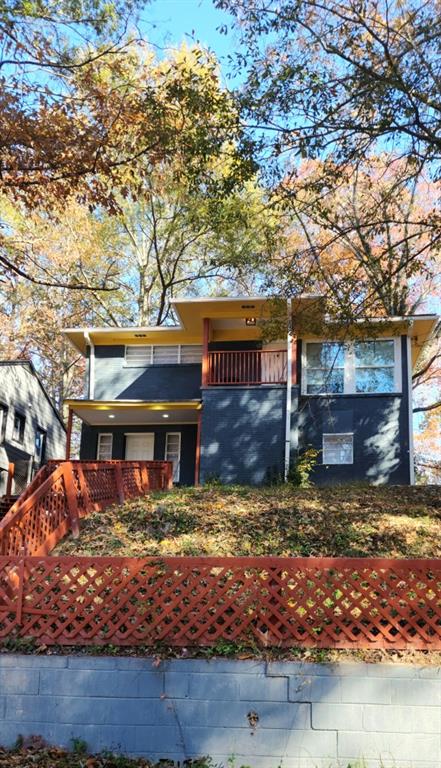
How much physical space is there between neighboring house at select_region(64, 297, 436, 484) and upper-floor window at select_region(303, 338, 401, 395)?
0.09 feet

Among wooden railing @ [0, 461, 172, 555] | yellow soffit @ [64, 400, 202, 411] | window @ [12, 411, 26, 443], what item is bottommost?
wooden railing @ [0, 461, 172, 555]

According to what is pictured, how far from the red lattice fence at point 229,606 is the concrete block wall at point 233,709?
24 centimetres

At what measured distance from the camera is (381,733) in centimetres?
487

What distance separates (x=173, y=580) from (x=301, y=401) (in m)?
11.9

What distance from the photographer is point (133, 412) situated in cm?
1848

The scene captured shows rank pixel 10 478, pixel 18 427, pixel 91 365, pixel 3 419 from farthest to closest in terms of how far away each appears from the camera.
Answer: pixel 18 427 → pixel 3 419 → pixel 91 365 → pixel 10 478

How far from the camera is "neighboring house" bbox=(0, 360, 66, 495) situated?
19922 mm

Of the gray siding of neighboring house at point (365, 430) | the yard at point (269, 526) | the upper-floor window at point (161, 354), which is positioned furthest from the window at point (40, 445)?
the yard at point (269, 526)

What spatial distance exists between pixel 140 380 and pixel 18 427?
5027 mm

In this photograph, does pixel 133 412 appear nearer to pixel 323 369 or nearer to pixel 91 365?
pixel 91 365

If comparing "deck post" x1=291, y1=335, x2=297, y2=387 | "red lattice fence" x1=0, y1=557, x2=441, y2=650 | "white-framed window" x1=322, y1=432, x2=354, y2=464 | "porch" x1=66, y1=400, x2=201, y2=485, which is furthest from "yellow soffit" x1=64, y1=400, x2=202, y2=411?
"red lattice fence" x1=0, y1=557, x2=441, y2=650

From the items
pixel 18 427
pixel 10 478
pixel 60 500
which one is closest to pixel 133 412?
pixel 10 478

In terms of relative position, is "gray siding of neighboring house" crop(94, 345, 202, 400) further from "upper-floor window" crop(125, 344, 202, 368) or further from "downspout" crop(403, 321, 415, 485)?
"downspout" crop(403, 321, 415, 485)

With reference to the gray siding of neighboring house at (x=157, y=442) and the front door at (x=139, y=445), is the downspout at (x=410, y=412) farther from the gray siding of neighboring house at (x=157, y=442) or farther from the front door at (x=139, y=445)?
the front door at (x=139, y=445)
